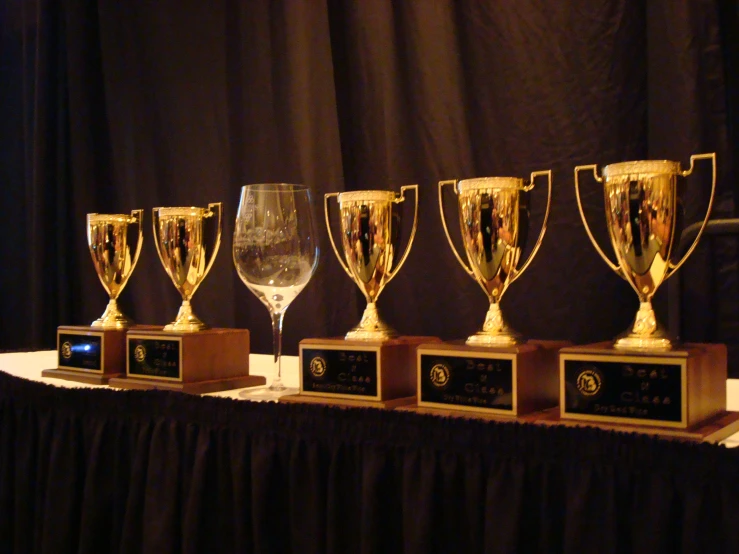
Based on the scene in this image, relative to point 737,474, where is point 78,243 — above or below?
above

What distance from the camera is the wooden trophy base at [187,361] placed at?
41.3 inches

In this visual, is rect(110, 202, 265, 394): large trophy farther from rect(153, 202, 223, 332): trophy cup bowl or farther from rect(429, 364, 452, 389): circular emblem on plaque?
rect(429, 364, 452, 389): circular emblem on plaque

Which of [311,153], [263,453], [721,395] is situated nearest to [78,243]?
[311,153]

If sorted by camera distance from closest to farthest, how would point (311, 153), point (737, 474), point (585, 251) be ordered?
point (737, 474) < point (585, 251) < point (311, 153)

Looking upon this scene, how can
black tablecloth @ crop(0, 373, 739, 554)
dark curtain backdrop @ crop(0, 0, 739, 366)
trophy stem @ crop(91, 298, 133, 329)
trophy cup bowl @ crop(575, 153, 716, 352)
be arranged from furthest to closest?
dark curtain backdrop @ crop(0, 0, 739, 366) < trophy stem @ crop(91, 298, 133, 329) < trophy cup bowl @ crop(575, 153, 716, 352) < black tablecloth @ crop(0, 373, 739, 554)

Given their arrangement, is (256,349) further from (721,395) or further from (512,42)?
(721,395)

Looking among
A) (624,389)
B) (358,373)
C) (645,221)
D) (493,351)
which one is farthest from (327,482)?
(645,221)

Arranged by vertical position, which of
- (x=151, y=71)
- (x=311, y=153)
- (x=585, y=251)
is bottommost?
(x=585, y=251)

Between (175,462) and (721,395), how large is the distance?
2.15 feet

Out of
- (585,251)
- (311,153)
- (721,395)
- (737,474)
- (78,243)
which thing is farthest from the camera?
(78,243)

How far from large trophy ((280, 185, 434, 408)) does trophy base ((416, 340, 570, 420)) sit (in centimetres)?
6

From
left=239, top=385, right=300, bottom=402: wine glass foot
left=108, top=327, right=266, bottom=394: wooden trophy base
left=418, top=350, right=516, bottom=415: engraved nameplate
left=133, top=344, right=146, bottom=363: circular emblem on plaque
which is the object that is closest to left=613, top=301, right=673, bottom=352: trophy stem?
left=418, top=350, right=516, bottom=415: engraved nameplate

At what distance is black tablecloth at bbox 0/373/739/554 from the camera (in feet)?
2.07

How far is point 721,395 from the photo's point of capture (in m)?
0.77
